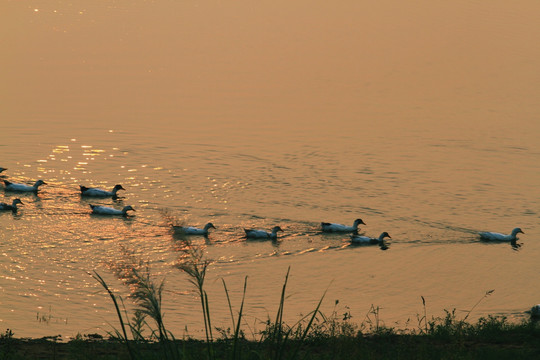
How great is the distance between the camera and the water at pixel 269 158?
20.5 m

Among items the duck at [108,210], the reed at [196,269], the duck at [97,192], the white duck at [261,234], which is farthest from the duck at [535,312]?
the duck at [97,192]

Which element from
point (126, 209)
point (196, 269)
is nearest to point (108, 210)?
point (126, 209)

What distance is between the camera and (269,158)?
30.8 m

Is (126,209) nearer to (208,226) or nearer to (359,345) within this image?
(208,226)

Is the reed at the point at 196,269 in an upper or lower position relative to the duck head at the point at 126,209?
upper

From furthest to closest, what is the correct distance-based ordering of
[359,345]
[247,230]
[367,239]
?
[367,239], [247,230], [359,345]

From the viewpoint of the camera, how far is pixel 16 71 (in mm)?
42562

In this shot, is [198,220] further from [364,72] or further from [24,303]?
[364,72]

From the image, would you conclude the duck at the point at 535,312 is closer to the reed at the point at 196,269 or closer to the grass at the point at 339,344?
the grass at the point at 339,344

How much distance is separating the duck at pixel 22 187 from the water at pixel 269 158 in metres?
0.27

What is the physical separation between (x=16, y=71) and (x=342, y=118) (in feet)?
52.7

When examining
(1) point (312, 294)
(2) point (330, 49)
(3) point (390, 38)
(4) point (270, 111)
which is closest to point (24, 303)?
(1) point (312, 294)

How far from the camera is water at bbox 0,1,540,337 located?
67.4 ft

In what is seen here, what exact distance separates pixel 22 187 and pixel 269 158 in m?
8.39
